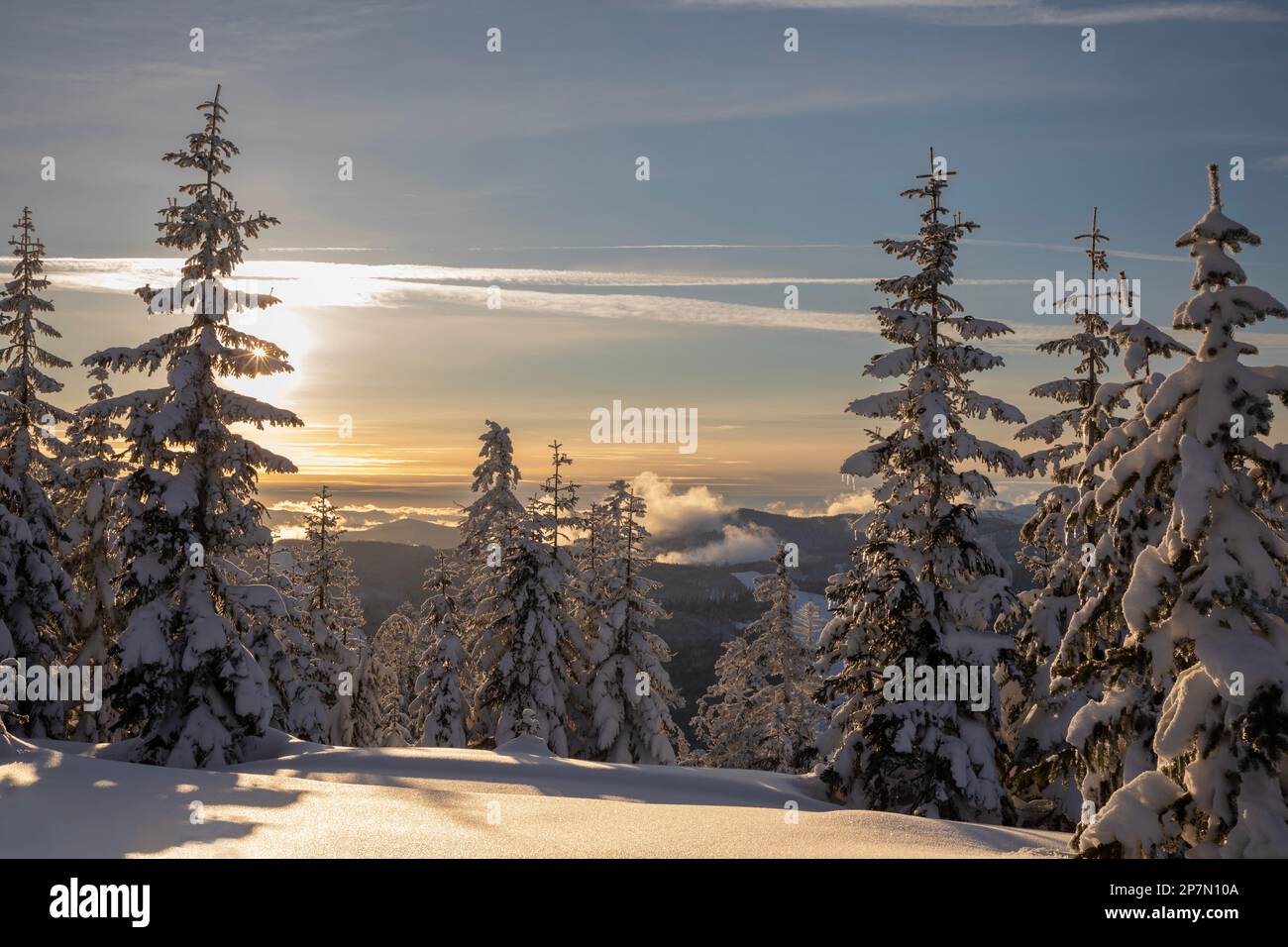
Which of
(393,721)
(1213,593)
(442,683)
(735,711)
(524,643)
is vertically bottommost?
(393,721)

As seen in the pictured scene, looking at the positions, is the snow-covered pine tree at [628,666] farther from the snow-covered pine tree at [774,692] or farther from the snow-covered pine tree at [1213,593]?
the snow-covered pine tree at [1213,593]

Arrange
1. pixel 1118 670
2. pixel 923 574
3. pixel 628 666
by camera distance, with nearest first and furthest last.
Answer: pixel 1118 670, pixel 923 574, pixel 628 666

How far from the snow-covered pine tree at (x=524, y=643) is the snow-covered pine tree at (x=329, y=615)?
5.71 metres

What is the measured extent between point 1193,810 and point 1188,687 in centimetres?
114

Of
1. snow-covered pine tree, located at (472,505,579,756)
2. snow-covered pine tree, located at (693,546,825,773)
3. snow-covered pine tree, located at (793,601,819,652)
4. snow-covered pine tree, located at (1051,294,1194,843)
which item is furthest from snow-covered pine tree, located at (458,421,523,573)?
snow-covered pine tree, located at (1051,294,1194,843)

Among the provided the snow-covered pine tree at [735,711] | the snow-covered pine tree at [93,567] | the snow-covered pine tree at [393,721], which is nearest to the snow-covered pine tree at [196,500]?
the snow-covered pine tree at [93,567]

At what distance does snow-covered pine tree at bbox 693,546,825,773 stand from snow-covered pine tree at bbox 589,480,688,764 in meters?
7.26

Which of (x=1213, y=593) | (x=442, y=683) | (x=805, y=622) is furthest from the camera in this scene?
(x=805, y=622)

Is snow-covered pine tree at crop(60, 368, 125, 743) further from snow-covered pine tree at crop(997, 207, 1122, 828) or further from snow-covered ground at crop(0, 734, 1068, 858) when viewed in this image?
snow-covered pine tree at crop(997, 207, 1122, 828)

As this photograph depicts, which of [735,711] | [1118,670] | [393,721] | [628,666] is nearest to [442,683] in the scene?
Result: [628,666]

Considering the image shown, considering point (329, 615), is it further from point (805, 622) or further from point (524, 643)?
point (805, 622)

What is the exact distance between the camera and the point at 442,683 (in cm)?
3253

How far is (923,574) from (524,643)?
1609cm
